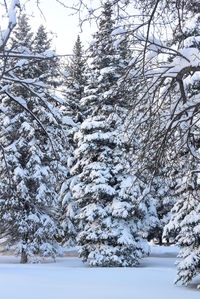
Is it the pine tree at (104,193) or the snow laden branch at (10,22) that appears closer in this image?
the snow laden branch at (10,22)

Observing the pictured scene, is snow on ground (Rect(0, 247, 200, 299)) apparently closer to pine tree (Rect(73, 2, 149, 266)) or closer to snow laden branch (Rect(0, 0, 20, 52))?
pine tree (Rect(73, 2, 149, 266))

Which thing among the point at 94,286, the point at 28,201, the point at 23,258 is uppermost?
the point at 28,201

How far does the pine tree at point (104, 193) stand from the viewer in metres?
21.4

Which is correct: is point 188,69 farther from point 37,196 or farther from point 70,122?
point 37,196

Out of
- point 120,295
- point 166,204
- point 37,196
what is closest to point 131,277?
point 120,295

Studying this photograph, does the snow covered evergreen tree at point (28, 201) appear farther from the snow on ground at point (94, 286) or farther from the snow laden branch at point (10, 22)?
the snow laden branch at point (10, 22)

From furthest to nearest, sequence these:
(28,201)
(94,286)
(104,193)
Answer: (28,201) → (104,193) → (94,286)

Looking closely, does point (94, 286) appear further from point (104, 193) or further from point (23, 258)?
point (23, 258)

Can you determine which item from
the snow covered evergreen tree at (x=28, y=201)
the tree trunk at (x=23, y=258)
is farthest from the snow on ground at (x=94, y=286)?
the tree trunk at (x=23, y=258)

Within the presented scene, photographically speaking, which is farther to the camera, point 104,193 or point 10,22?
point 104,193

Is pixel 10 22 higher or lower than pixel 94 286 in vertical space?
higher

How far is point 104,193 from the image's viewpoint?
72.8 feet

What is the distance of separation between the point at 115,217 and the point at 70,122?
16.4m

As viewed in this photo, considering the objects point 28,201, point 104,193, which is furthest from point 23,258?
point 104,193
